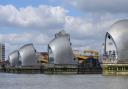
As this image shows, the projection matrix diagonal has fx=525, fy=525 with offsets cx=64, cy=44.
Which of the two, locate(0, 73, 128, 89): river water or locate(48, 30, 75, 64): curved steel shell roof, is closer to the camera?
locate(0, 73, 128, 89): river water

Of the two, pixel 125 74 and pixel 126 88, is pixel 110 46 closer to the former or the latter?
pixel 125 74

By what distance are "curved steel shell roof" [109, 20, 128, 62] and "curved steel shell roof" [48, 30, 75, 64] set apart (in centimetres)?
3930

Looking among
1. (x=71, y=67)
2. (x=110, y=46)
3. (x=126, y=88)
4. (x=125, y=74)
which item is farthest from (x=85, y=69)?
(x=126, y=88)

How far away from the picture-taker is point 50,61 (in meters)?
194

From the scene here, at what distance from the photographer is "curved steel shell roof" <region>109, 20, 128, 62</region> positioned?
143 metres

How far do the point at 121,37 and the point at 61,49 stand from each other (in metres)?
43.0

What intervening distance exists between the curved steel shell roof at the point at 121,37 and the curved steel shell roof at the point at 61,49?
39.3 metres

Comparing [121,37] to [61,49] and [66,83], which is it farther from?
[66,83]

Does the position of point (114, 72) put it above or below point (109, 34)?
below

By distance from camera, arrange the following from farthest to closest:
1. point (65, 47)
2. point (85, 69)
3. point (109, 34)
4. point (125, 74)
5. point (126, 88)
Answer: point (85, 69) < point (65, 47) < point (109, 34) < point (125, 74) < point (126, 88)

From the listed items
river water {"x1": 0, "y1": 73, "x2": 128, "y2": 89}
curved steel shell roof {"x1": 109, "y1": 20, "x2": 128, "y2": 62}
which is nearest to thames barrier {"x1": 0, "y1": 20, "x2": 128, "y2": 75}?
curved steel shell roof {"x1": 109, "y1": 20, "x2": 128, "y2": 62}

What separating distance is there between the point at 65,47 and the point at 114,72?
44.7 m

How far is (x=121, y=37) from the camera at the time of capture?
471ft

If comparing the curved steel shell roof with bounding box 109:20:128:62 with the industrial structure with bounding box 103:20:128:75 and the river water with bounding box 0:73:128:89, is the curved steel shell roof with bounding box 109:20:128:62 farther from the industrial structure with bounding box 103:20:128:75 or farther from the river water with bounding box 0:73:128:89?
the river water with bounding box 0:73:128:89
